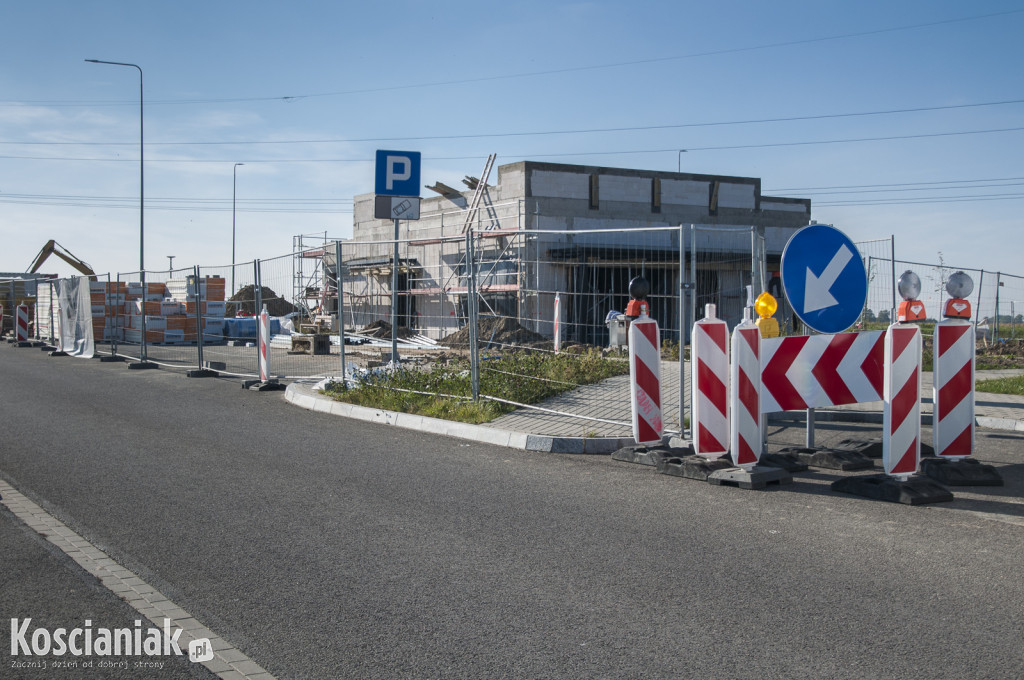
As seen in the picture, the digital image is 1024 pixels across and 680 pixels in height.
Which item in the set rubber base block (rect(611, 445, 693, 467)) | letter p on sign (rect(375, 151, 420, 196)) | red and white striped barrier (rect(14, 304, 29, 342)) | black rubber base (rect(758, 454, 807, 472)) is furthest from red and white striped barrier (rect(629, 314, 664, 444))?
red and white striped barrier (rect(14, 304, 29, 342))

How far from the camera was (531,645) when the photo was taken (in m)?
3.84

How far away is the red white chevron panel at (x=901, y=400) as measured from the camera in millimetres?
6797

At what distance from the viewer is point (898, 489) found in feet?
21.5

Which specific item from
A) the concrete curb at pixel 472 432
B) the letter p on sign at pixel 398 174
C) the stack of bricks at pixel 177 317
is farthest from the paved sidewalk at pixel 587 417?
the stack of bricks at pixel 177 317

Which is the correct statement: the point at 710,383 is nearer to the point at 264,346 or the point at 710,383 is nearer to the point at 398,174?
the point at 398,174

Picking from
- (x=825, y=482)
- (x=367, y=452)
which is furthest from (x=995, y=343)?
(x=367, y=452)

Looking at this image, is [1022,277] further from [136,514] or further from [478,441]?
[136,514]

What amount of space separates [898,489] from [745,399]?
135 cm

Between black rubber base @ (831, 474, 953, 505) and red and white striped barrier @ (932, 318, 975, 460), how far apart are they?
2.04ft

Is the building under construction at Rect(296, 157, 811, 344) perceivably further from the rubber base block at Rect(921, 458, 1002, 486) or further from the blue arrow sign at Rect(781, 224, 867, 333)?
the rubber base block at Rect(921, 458, 1002, 486)

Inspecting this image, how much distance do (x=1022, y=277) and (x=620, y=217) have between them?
16780 mm

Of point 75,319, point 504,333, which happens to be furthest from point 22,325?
point 504,333

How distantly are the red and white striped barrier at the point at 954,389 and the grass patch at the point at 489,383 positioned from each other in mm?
4979

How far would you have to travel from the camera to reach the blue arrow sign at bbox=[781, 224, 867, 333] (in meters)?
7.79
